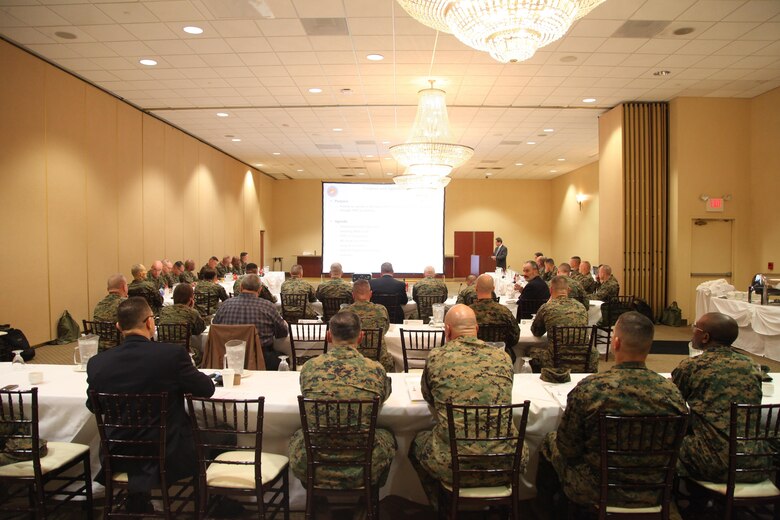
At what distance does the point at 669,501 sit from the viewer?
2.46 metres

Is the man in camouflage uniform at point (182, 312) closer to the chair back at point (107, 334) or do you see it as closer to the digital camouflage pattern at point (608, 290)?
the chair back at point (107, 334)

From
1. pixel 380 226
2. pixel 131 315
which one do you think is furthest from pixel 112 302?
pixel 380 226

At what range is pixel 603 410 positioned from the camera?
2385 mm

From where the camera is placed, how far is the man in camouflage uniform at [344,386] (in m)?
2.69

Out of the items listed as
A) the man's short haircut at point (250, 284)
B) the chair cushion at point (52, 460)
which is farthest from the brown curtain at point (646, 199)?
the chair cushion at point (52, 460)

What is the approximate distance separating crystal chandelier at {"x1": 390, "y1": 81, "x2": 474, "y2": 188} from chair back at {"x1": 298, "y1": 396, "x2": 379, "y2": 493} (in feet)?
17.8

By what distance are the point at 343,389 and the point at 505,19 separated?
2.59m

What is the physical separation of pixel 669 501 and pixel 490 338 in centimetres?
246

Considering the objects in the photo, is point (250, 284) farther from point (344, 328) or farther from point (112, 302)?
point (344, 328)

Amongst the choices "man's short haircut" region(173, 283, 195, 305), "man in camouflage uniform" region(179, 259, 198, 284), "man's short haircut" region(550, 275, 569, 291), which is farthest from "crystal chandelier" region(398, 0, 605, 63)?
"man in camouflage uniform" region(179, 259, 198, 284)

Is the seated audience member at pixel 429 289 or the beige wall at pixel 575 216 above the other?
the beige wall at pixel 575 216

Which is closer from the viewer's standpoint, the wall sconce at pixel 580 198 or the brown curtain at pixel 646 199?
the brown curtain at pixel 646 199

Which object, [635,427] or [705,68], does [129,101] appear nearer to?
[705,68]

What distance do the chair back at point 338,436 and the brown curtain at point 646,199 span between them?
9.06 meters
